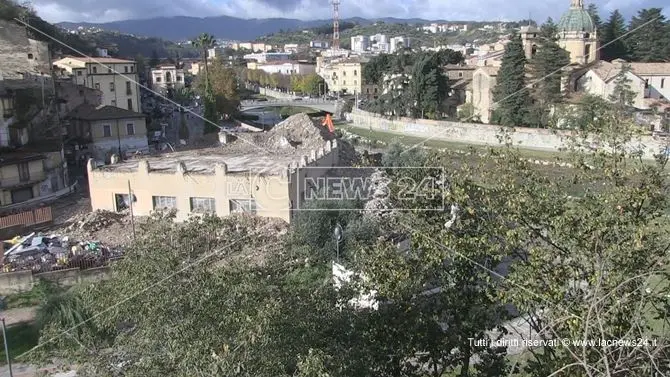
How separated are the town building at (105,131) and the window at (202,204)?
15823mm

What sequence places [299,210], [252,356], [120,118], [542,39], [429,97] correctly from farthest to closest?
[429,97] → [542,39] → [120,118] → [299,210] → [252,356]

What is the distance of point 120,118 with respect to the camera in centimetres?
3634

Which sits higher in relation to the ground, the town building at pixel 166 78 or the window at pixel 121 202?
the town building at pixel 166 78

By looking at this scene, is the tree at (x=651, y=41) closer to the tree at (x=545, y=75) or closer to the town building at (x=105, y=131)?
the tree at (x=545, y=75)

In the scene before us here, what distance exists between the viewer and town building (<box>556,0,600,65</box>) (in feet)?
182

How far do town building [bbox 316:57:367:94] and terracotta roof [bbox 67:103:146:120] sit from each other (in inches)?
1871

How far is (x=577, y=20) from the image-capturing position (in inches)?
2211

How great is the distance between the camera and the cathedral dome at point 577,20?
5600 cm

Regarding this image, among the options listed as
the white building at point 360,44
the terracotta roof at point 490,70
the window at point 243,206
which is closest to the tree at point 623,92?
the terracotta roof at point 490,70

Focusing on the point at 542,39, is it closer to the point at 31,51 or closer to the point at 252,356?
the point at 31,51

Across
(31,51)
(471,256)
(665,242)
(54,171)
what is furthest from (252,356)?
(31,51)

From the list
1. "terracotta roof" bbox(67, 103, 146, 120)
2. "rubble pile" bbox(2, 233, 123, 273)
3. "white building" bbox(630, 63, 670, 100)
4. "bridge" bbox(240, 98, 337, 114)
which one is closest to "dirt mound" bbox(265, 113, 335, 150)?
"terracotta roof" bbox(67, 103, 146, 120)

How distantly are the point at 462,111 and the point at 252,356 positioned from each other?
4821cm

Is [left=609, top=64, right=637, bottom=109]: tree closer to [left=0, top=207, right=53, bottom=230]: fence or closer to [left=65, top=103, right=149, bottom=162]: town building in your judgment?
[left=65, top=103, right=149, bottom=162]: town building
